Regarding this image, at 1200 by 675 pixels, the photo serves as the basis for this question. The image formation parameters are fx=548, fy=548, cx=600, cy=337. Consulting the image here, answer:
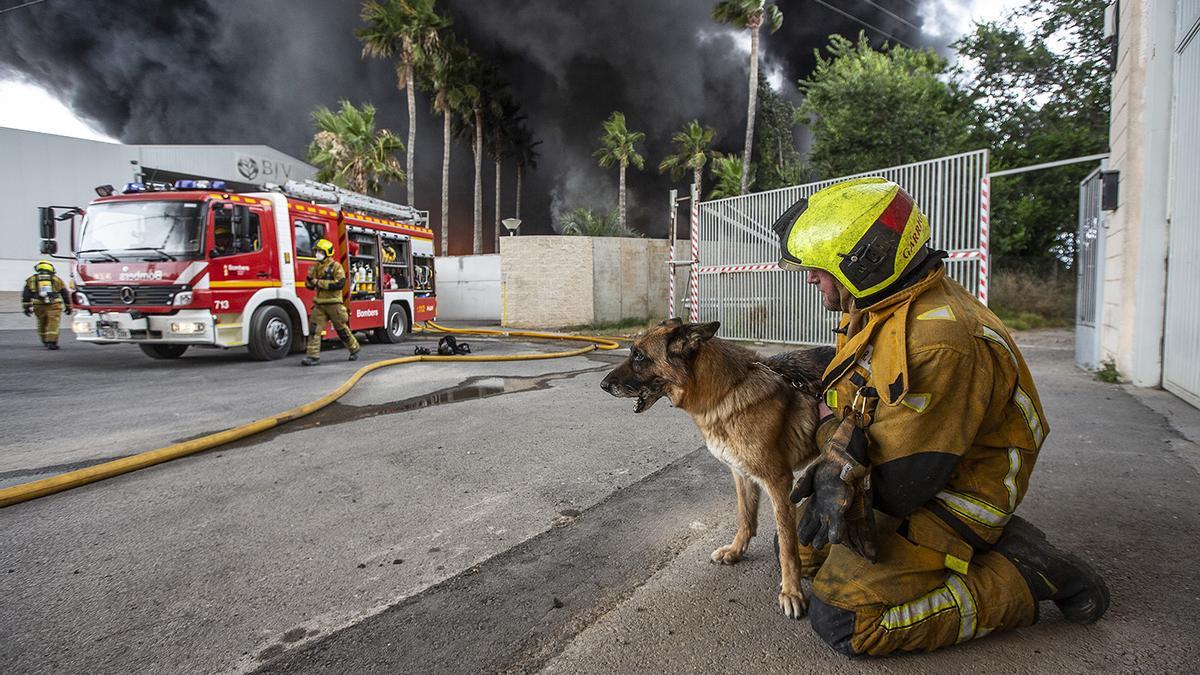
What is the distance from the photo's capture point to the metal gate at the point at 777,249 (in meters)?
8.62

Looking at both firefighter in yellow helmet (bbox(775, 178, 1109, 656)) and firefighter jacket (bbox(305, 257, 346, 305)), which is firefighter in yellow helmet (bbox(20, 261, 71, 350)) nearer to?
firefighter jacket (bbox(305, 257, 346, 305))

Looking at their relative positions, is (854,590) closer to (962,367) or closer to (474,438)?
(962,367)

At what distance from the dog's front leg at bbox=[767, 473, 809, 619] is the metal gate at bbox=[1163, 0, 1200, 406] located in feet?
18.0

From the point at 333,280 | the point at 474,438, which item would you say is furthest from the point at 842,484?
the point at 333,280

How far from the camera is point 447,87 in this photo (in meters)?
30.2

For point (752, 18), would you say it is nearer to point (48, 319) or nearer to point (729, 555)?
point (48, 319)

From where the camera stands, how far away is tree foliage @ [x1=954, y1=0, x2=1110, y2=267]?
1700 centimetres

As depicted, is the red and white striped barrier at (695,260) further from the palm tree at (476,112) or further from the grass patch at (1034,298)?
the palm tree at (476,112)

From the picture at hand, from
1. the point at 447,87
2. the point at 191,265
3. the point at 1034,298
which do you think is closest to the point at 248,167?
the point at 447,87

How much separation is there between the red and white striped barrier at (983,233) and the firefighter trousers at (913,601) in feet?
26.6

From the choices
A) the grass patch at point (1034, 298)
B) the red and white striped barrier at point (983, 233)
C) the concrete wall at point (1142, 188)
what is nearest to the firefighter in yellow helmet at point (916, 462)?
the concrete wall at point (1142, 188)

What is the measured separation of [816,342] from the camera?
34.5ft

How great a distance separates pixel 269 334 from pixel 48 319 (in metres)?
5.62

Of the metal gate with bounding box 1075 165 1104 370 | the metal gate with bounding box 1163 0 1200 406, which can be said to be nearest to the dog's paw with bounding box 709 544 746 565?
the metal gate with bounding box 1163 0 1200 406
